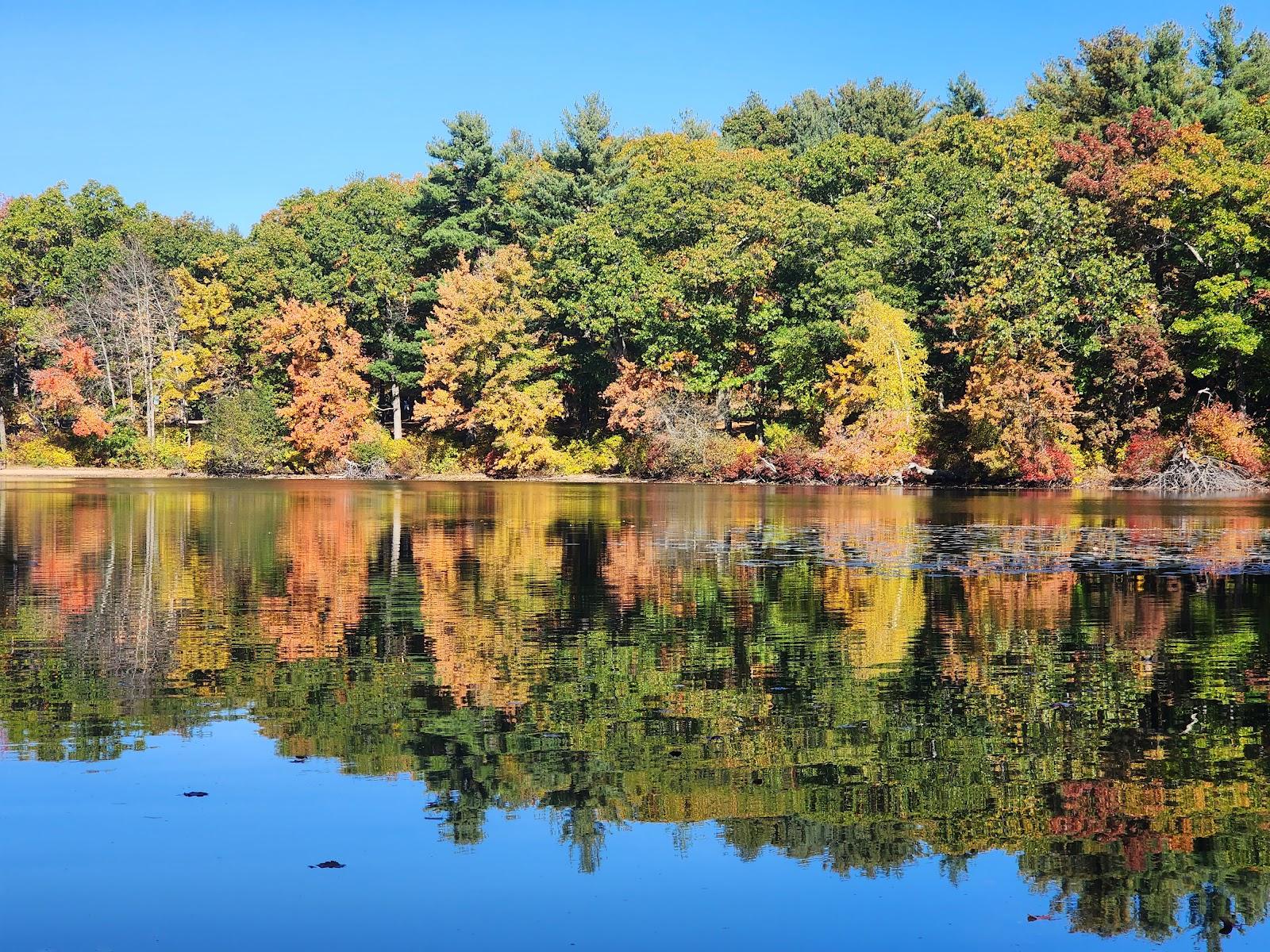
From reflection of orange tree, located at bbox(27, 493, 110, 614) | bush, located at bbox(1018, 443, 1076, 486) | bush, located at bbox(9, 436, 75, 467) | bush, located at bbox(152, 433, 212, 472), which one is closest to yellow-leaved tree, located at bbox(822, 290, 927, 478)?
bush, located at bbox(1018, 443, 1076, 486)

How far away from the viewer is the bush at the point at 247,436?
2719 inches

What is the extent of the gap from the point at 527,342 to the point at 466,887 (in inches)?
2514

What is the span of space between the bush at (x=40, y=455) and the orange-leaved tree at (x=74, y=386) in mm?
1747

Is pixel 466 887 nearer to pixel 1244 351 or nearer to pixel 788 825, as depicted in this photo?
pixel 788 825

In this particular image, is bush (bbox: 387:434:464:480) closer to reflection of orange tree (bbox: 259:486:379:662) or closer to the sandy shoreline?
the sandy shoreline

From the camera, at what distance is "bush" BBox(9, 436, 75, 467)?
76.6 metres

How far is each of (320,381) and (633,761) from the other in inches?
2486

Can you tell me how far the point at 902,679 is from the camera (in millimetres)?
11703

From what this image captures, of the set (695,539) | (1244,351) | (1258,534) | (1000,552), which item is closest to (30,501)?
(695,539)

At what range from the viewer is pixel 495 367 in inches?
2657

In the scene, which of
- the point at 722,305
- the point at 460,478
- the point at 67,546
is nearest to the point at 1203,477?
the point at 722,305

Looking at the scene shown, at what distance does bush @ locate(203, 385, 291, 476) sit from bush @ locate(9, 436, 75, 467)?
11.9m

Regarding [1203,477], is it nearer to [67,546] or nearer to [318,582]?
[318,582]

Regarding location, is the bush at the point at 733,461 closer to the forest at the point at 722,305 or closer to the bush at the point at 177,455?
the forest at the point at 722,305
